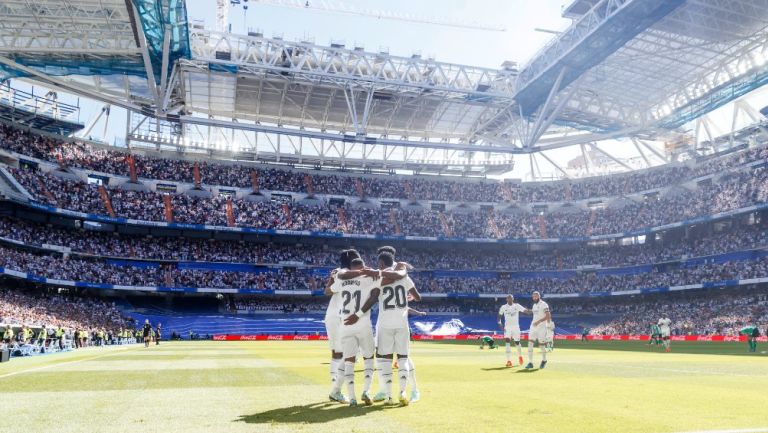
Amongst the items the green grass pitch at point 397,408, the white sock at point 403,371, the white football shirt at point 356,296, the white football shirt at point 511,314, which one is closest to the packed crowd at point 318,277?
the green grass pitch at point 397,408

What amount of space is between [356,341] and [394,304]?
2.93 ft

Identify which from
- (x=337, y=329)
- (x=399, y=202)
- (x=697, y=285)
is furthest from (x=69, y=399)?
(x=399, y=202)

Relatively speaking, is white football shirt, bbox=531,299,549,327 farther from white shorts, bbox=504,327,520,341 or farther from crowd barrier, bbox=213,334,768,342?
crowd barrier, bbox=213,334,768,342

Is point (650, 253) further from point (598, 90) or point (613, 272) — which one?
point (598, 90)

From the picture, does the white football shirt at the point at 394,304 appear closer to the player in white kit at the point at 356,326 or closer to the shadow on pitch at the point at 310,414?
the player in white kit at the point at 356,326

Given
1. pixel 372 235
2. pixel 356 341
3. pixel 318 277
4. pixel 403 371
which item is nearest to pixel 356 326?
pixel 356 341

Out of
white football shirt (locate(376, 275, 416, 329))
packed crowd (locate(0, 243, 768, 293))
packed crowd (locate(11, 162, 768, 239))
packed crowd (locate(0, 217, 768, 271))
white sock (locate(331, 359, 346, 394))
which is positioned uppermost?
packed crowd (locate(11, 162, 768, 239))

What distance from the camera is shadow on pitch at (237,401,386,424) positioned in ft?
27.5

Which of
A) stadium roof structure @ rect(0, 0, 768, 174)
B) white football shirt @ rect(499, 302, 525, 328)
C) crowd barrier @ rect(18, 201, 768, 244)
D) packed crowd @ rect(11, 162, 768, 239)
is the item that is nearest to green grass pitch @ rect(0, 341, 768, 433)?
white football shirt @ rect(499, 302, 525, 328)

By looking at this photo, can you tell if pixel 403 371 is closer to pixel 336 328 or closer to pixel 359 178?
pixel 336 328

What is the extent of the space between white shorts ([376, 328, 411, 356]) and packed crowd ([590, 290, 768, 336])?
46.3 meters

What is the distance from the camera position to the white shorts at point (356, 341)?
1004cm

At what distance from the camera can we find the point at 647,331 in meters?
56.0

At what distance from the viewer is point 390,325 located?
10.0m
